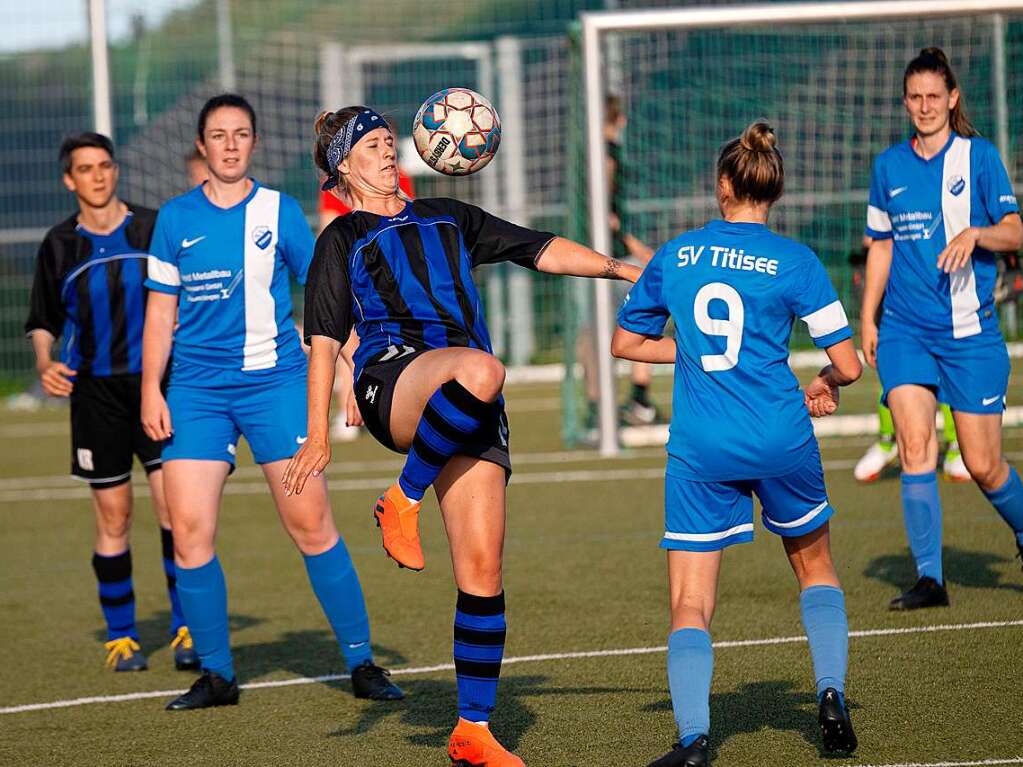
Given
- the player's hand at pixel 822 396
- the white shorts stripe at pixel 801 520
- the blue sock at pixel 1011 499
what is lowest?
the blue sock at pixel 1011 499

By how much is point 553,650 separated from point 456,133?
2.29 metres

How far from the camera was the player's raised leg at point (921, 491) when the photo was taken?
636 cm

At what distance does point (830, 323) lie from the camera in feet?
14.3

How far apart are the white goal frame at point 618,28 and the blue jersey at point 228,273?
209 inches

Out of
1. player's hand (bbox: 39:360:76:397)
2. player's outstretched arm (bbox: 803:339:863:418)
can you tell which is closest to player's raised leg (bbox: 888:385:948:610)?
player's outstretched arm (bbox: 803:339:863:418)

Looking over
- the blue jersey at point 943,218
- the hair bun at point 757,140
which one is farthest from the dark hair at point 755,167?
the blue jersey at point 943,218

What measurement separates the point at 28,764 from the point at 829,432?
27.1 ft

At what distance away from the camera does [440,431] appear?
4.34m

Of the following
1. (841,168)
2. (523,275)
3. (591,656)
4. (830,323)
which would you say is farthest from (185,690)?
(523,275)

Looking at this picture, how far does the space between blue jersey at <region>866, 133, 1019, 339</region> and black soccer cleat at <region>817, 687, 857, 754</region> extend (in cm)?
251

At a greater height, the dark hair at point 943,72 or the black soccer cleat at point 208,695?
the dark hair at point 943,72

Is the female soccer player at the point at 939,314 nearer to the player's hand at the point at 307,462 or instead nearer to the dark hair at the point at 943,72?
the dark hair at the point at 943,72

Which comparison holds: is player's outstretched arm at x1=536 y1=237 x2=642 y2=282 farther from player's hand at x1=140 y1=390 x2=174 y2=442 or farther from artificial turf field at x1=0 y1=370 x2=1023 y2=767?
player's hand at x1=140 y1=390 x2=174 y2=442

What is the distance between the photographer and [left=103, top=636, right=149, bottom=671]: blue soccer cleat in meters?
6.42
